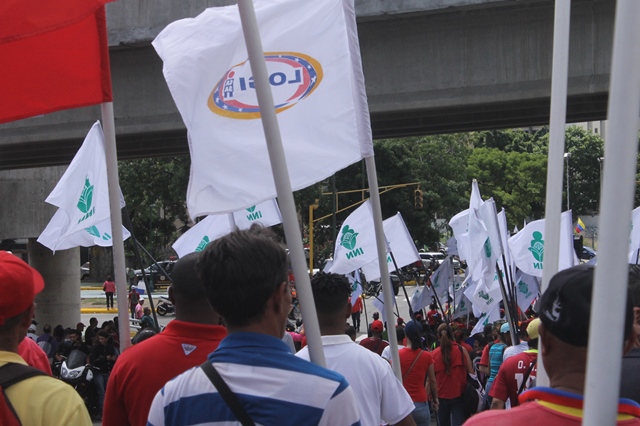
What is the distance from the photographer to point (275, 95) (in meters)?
5.50

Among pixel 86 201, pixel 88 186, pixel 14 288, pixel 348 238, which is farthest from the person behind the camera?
pixel 348 238

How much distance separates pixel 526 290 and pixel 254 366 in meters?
18.9

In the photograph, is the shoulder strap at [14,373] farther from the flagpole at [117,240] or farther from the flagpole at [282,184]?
the flagpole at [117,240]

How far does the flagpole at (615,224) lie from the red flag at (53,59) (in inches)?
127

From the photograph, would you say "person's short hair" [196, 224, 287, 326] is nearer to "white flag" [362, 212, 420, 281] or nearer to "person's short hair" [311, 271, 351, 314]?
"person's short hair" [311, 271, 351, 314]

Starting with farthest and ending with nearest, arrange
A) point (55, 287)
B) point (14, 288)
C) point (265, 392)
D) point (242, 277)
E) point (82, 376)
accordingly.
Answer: point (55, 287)
point (82, 376)
point (14, 288)
point (242, 277)
point (265, 392)

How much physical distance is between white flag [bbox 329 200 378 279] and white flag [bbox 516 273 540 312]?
230 inches

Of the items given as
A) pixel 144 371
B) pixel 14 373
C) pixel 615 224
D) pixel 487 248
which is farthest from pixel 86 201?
pixel 615 224

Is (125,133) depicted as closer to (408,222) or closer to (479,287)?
(479,287)

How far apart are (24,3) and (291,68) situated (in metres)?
1.56

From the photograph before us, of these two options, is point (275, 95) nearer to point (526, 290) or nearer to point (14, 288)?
point (14, 288)

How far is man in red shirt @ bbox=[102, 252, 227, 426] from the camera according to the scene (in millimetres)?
3482

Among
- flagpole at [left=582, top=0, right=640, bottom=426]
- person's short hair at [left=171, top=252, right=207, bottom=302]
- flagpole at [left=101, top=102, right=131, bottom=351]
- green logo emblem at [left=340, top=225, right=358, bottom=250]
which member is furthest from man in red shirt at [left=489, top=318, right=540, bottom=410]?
green logo emblem at [left=340, top=225, right=358, bottom=250]

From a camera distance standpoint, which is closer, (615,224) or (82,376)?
Answer: (615,224)
